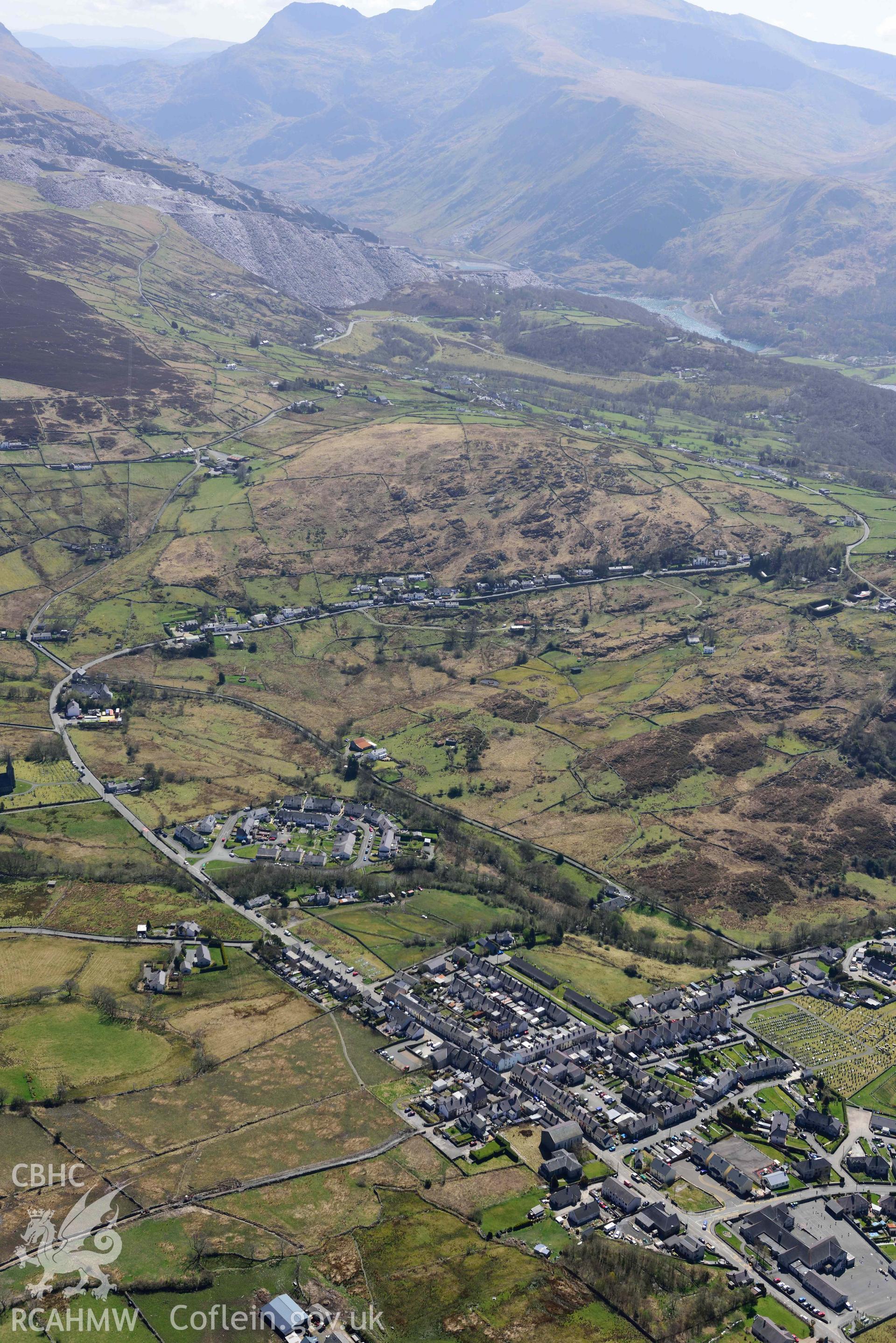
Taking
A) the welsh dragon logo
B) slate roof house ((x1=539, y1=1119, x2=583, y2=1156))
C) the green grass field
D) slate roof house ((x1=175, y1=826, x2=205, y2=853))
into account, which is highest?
slate roof house ((x1=539, y1=1119, x2=583, y2=1156))

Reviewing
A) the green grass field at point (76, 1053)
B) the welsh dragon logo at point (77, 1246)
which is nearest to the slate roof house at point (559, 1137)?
the green grass field at point (76, 1053)

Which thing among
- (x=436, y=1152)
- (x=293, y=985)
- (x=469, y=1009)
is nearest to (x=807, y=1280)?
(x=436, y=1152)

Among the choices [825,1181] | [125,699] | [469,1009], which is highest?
[825,1181]

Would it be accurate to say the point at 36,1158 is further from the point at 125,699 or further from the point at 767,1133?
the point at 125,699

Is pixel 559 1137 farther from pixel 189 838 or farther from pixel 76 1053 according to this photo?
pixel 189 838

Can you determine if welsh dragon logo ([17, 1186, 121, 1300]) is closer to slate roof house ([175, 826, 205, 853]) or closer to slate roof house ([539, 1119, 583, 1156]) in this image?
slate roof house ([539, 1119, 583, 1156])

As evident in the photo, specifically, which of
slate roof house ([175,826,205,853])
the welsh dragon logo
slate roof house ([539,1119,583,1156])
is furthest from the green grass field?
slate roof house ([175,826,205,853])

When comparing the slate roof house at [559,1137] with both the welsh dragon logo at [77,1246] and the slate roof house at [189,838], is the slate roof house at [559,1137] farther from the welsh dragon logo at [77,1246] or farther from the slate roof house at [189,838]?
the slate roof house at [189,838]

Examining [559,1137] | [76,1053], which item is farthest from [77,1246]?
[559,1137]
